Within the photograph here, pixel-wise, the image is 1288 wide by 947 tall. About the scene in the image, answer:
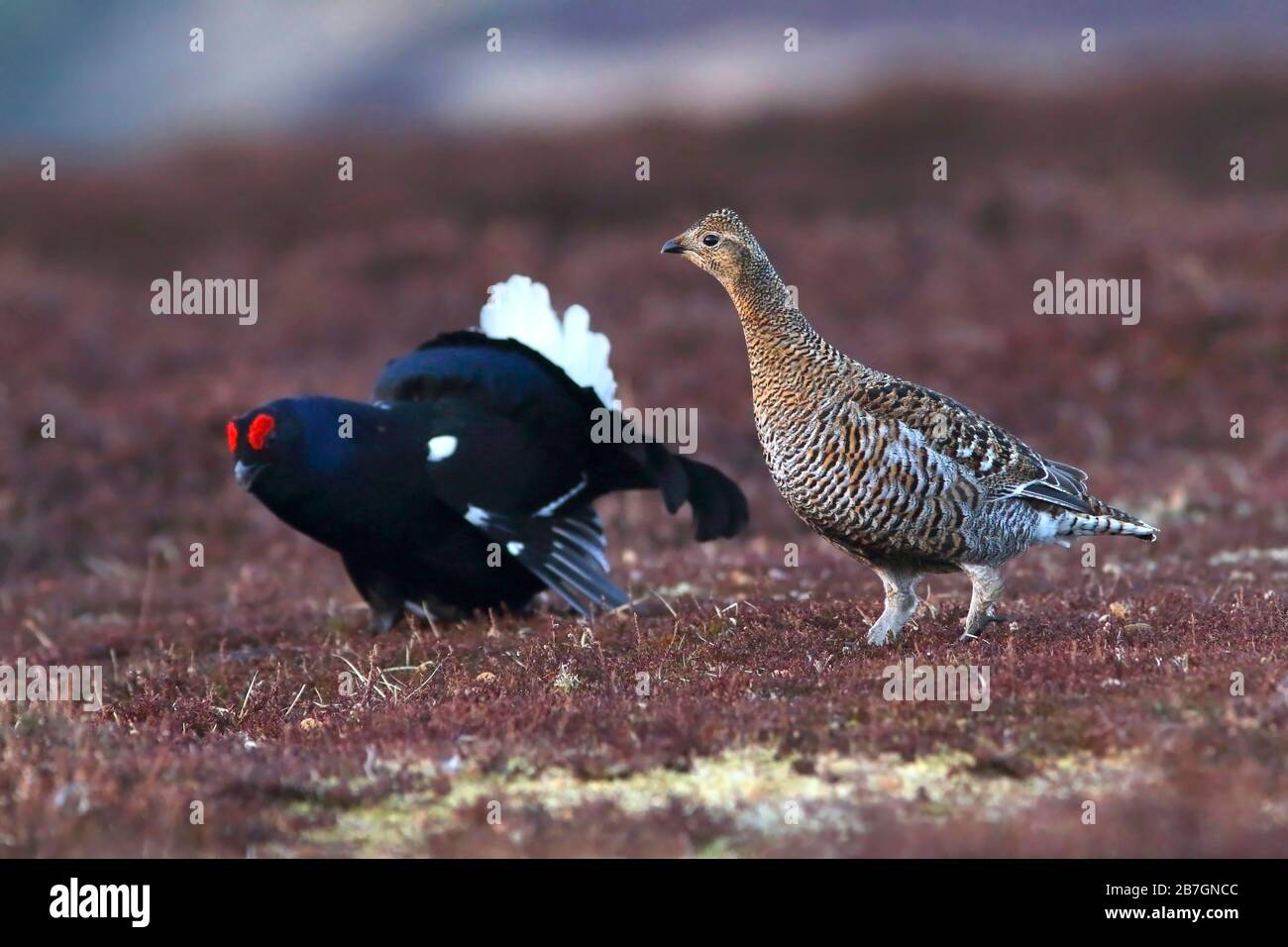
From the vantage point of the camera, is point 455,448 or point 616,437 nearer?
point 455,448

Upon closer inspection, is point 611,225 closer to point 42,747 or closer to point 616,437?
point 616,437

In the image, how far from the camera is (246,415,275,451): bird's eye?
1033cm

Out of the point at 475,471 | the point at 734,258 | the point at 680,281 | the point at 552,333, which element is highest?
the point at 680,281

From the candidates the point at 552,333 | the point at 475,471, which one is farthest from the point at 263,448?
the point at 552,333

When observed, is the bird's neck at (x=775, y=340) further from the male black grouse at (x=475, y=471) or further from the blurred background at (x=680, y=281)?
the male black grouse at (x=475, y=471)

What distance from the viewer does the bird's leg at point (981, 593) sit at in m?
8.87

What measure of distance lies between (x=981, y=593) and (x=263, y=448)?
463 cm

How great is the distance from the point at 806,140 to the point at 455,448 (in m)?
21.5

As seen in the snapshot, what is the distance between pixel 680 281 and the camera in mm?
25047

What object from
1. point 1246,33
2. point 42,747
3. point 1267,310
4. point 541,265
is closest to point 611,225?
point 541,265

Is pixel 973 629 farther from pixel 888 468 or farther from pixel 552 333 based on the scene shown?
pixel 552 333

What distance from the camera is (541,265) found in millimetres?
26078

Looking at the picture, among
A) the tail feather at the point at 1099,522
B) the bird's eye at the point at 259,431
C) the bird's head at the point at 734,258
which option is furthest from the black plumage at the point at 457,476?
the tail feather at the point at 1099,522

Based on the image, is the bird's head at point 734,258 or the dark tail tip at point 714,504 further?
the dark tail tip at point 714,504
